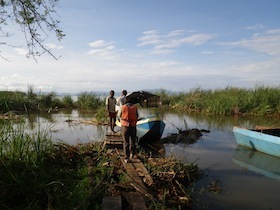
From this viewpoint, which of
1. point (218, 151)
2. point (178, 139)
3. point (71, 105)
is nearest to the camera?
point (218, 151)

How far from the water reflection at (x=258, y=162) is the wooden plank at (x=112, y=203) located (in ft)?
17.3

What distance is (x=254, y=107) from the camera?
21906 millimetres

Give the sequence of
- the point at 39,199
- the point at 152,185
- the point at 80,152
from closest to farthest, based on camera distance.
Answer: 1. the point at 39,199
2. the point at 152,185
3. the point at 80,152

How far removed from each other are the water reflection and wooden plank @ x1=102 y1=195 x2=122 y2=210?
528cm

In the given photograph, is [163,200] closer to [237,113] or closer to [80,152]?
[80,152]

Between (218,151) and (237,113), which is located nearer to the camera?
(218,151)

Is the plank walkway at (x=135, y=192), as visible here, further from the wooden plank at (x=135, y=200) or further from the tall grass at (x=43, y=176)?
the tall grass at (x=43, y=176)

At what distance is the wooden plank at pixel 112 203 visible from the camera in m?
4.75

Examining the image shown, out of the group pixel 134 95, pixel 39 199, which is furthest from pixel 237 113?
pixel 39 199

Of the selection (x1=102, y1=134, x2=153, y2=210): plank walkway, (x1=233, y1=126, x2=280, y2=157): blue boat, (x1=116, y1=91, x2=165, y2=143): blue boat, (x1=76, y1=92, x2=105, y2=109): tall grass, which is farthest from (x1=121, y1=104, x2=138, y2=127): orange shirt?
(x1=76, y1=92, x2=105, y2=109): tall grass

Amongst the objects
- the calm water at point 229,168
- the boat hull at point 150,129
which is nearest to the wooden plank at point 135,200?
the calm water at point 229,168

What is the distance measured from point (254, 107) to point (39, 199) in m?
19.4

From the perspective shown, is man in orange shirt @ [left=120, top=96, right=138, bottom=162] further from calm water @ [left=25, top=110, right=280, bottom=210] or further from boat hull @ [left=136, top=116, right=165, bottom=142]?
boat hull @ [left=136, top=116, right=165, bottom=142]

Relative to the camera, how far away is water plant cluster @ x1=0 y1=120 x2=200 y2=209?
5477 mm
